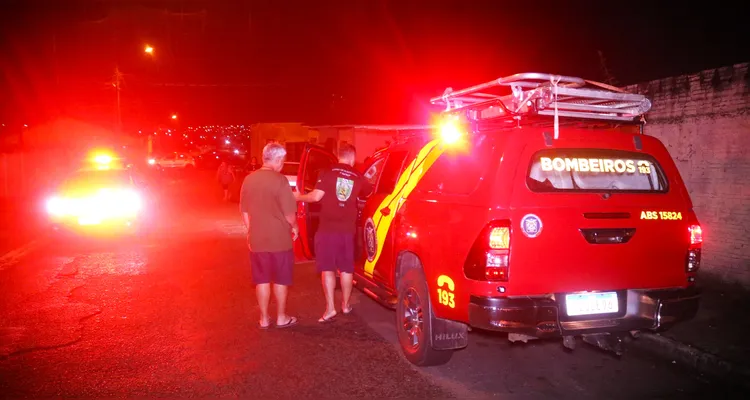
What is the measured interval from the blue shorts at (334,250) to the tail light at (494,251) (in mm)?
2564

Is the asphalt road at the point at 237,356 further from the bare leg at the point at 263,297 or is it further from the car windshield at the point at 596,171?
the car windshield at the point at 596,171

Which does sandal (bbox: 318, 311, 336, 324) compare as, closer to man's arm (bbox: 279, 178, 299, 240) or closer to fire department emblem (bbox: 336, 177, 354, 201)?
man's arm (bbox: 279, 178, 299, 240)

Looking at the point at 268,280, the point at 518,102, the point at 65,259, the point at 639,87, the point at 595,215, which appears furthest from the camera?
the point at 65,259

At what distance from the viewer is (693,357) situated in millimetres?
5449

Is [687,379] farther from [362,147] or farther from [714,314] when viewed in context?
[362,147]

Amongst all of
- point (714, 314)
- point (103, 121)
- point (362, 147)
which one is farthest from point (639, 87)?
point (103, 121)

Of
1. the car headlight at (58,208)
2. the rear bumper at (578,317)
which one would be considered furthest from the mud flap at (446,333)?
the car headlight at (58,208)

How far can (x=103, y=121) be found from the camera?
3353 cm

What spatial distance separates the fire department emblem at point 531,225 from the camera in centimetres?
413

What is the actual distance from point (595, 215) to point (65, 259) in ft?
30.2

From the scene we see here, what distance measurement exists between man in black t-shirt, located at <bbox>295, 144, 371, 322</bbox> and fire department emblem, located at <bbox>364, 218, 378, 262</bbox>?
0.16m

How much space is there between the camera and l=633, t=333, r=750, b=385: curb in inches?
199

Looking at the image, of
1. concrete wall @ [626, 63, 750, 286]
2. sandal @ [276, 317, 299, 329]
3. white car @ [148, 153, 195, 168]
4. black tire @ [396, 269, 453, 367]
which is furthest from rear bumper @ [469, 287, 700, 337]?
white car @ [148, 153, 195, 168]

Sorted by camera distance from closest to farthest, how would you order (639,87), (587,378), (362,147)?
(587,378)
(639,87)
(362,147)
